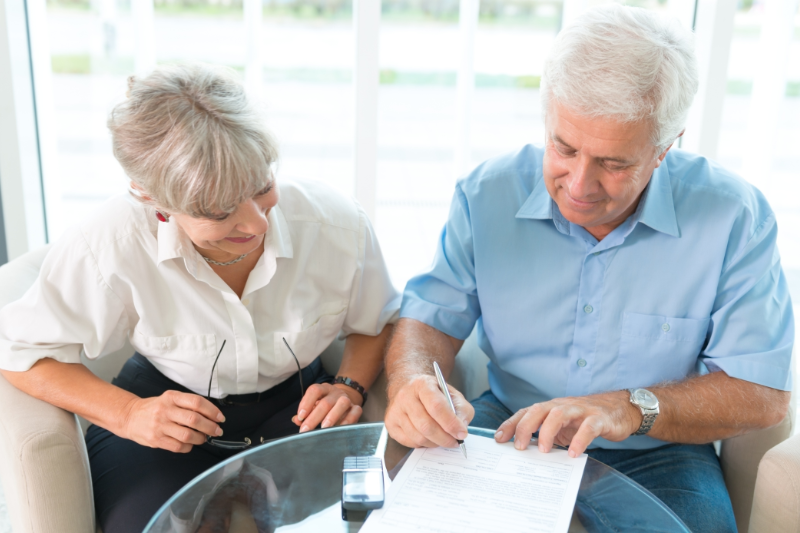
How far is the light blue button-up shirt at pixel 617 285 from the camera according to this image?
141 centimetres

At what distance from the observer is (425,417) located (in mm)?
1169

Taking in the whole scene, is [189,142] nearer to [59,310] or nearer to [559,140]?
[59,310]

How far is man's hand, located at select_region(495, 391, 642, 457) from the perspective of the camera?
45.4 inches

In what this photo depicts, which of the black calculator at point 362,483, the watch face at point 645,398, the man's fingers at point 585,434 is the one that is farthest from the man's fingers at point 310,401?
the watch face at point 645,398

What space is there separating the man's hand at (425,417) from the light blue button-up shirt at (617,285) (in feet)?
1.19

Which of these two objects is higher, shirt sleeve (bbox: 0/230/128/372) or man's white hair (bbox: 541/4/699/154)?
man's white hair (bbox: 541/4/699/154)

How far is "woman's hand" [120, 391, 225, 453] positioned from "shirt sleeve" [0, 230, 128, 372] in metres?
0.23

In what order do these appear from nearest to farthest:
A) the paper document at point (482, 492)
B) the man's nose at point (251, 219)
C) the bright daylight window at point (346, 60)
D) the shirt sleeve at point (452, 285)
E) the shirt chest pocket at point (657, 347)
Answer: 1. the paper document at point (482, 492)
2. the man's nose at point (251, 219)
3. the shirt chest pocket at point (657, 347)
4. the shirt sleeve at point (452, 285)
5. the bright daylight window at point (346, 60)

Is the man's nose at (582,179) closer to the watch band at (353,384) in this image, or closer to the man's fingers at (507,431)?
the man's fingers at (507,431)

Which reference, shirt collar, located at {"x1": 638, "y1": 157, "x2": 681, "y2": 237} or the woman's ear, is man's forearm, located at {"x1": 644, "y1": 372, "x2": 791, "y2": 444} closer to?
shirt collar, located at {"x1": 638, "y1": 157, "x2": 681, "y2": 237}

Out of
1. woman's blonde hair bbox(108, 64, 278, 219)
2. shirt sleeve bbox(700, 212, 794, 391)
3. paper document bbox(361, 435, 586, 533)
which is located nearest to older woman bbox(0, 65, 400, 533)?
woman's blonde hair bbox(108, 64, 278, 219)

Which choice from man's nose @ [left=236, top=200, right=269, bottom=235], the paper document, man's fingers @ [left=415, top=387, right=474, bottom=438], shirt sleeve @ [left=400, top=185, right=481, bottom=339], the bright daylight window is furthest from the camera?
the bright daylight window

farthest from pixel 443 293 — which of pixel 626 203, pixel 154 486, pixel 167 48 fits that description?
pixel 167 48

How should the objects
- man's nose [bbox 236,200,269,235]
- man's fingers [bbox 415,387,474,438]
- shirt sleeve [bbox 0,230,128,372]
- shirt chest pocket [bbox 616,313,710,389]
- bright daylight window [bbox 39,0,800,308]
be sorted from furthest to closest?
bright daylight window [bbox 39,0,800,308]
shirt chest pocket [bbox 616,313,710,389]
shirt sleeve [bbox 0,230,128,372]
man's nose [bbox 236,200,269,235]
man's fingers [bbox 415,387,474,438]
